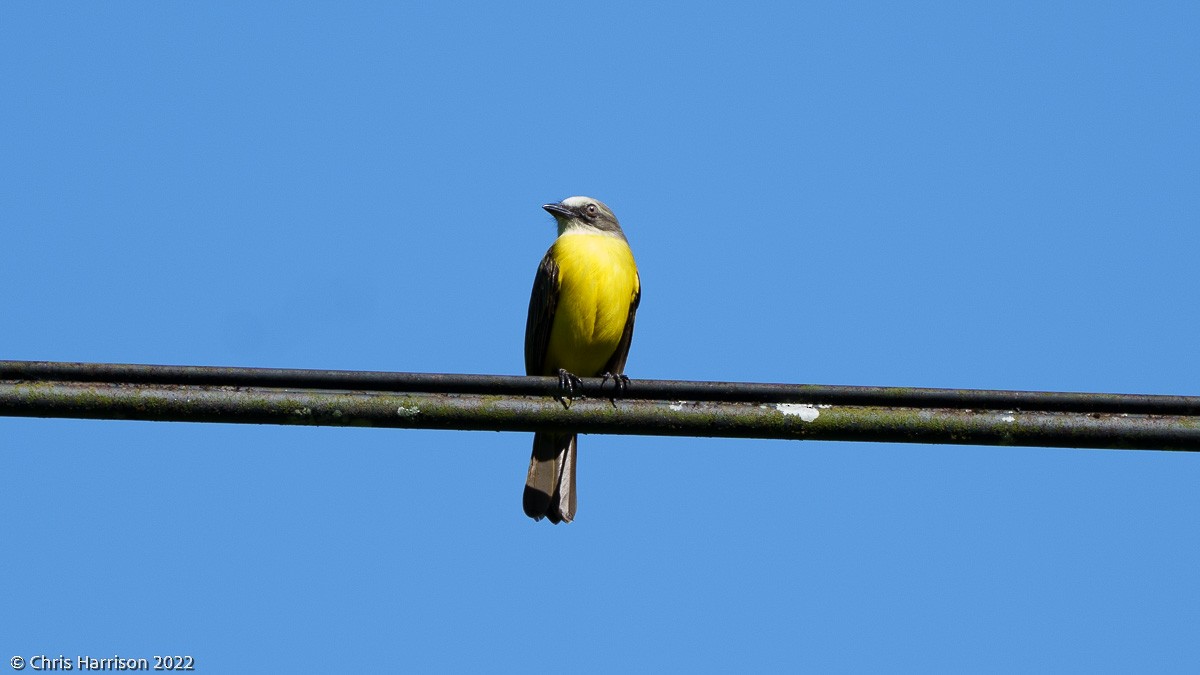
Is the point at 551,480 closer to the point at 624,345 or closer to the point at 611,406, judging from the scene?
the point at 624,345

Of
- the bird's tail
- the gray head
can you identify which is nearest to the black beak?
the gray head

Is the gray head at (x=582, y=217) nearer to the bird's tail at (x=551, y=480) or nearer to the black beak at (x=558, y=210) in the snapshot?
the black beak at (x=558, y=210)

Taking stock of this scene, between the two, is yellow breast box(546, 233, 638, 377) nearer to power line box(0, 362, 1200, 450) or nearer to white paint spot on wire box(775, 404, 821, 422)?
power line box(0, 362, 1200, 450)

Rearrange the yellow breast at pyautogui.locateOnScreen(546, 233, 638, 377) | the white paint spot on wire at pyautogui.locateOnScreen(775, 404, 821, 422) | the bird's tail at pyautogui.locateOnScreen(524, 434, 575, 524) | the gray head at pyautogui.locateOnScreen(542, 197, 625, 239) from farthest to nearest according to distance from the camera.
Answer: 1. the gray head at pyautogui.locateOnScreen(542, 197, 625, 239)
2. the yellow breast at pyautogui.locateOnScreen(546, 233, 638, 377)
3. the bird's tail at pyautogui.locateOnScreen(524, 434, 575, 524)
4. the white paint spot on wire at pyautogui.locateOnScreen(775, 404, 821, 422)

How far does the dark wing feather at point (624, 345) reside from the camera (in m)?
8.76

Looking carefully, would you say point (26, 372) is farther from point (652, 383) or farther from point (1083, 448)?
point (1083, 448)

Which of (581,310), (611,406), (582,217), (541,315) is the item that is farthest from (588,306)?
(611,406)

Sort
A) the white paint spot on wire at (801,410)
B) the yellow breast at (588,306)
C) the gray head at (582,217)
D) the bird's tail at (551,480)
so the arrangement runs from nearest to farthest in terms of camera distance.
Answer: the white paint spot on wire at (801,410) → the bird's tail at (551,480) → the yellow breast at (588,306) → the gray head at (582,217)

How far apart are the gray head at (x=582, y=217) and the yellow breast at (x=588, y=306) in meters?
0.53

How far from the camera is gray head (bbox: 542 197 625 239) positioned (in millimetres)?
9289

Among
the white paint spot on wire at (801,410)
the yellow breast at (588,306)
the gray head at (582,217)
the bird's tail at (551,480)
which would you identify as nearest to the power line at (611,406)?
the white paint spot on wire at (801,410)

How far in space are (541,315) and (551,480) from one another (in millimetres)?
1108

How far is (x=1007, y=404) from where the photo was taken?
13.6ft

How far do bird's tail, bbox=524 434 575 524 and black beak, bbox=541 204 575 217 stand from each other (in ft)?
6.14
